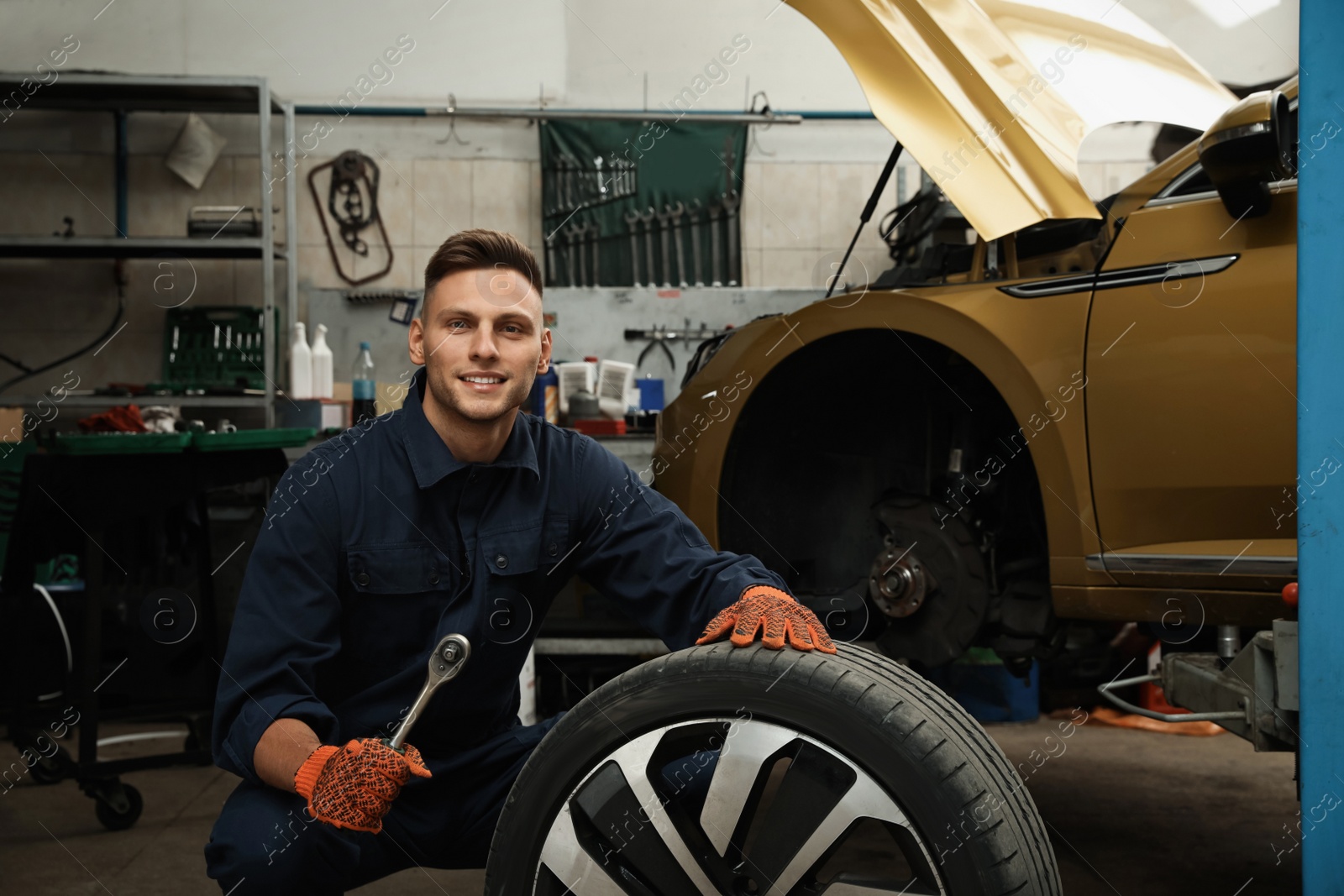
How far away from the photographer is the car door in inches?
76.4

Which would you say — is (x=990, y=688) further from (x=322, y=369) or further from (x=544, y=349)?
(x=322, y=369)

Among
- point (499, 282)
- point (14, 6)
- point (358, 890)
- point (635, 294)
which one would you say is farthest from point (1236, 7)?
point (14, 6)

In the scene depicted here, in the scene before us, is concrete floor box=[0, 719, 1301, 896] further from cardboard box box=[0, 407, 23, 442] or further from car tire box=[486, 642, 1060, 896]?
car tire box=[486, 642, 1060, 896]

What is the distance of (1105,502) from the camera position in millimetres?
2111

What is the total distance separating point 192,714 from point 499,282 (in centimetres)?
224

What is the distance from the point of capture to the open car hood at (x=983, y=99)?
82.0 inches

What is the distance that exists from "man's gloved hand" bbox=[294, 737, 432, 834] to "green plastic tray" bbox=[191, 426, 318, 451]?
1.76 meters

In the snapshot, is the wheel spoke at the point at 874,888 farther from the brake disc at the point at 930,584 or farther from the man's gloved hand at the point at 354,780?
the brake disc at the point at 930,584

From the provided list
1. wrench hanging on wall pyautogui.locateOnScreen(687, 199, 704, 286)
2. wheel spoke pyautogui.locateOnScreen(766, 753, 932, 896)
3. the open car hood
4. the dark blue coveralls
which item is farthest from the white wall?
wheel spoke pyautogui.locateOnScreen(766, 753, 932, 896)

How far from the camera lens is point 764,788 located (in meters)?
1.11

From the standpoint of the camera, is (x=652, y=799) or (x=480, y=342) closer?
(x=652, y=799)

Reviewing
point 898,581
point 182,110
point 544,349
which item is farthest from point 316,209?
point 544,349

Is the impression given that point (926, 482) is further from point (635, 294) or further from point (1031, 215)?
point (635, 294)

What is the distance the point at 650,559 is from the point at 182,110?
4201mm
